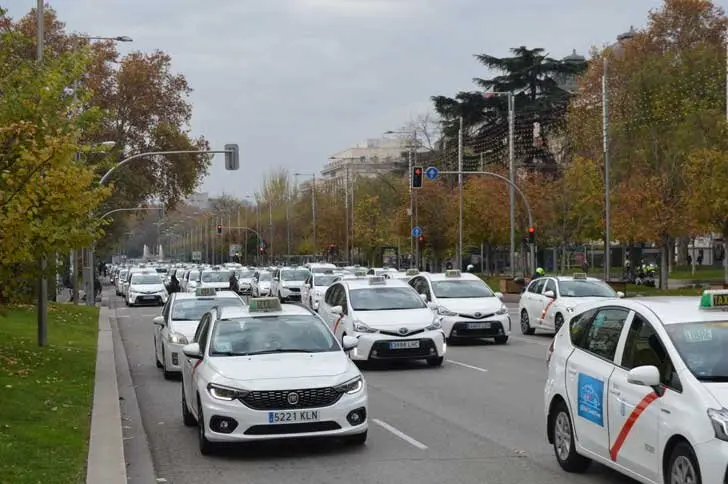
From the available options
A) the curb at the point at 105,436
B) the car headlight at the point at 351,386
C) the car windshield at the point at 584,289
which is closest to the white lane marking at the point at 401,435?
the car headlight at the point at 351,386

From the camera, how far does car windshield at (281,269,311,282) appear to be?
159ft

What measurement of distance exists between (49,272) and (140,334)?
13042 mm

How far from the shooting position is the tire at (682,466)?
22.1 feet

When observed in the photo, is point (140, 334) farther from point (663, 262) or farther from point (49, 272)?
point (663, 262)

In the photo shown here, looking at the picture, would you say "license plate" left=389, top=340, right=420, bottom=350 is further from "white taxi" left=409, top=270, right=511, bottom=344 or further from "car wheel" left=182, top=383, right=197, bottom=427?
"car wheel" left=182, top=383, right=197, bottom=427

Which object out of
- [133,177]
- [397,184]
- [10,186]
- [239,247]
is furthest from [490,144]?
[239,247]

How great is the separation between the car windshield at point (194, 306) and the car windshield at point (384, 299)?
2214mm

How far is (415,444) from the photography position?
11125 millimetres

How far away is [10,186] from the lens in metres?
13.6

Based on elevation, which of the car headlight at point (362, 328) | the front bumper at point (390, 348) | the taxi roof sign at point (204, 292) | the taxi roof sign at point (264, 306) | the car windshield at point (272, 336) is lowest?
the front bumper at point (390, 348)

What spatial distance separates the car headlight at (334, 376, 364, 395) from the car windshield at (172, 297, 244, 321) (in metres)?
8.64

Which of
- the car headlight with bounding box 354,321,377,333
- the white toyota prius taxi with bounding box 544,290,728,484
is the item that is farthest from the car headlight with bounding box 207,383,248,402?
the car headlight with bounding box 354,321,377,333

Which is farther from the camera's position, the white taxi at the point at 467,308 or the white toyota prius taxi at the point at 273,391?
the white taxi at the point at 467,308

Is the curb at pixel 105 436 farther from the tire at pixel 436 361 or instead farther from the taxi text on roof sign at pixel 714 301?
the tire at pixel 436 361
